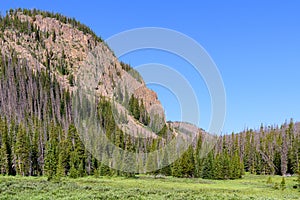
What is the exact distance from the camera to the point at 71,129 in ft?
276

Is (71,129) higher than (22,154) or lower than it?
higher

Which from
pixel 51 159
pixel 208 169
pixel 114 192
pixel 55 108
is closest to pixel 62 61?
pixel 55 108

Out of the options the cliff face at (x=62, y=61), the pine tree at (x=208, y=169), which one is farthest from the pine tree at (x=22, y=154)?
the cliff face at (x=62, y=61)

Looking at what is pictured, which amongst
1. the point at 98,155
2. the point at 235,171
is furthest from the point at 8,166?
the point at 235,171

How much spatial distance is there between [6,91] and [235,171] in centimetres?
8436

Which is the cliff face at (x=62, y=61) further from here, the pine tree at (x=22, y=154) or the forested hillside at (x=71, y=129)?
the pine tree at (x=22, y=154)

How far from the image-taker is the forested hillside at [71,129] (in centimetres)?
7844

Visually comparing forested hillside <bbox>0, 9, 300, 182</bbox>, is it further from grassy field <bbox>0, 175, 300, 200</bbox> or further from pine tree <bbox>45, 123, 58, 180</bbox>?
grassy field <bbox>0, 175, 300, 200</bbox>

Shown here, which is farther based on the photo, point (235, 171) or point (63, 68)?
point (63, 68)

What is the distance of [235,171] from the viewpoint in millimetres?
89062

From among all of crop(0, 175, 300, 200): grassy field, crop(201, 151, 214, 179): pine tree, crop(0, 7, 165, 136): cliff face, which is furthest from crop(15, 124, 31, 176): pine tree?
crop(0, 7, 165, 136): cliff face

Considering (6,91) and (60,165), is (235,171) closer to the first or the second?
(60,165)

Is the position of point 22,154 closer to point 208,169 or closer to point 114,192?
point 114,192

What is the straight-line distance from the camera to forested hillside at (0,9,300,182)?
7844 centimetres
